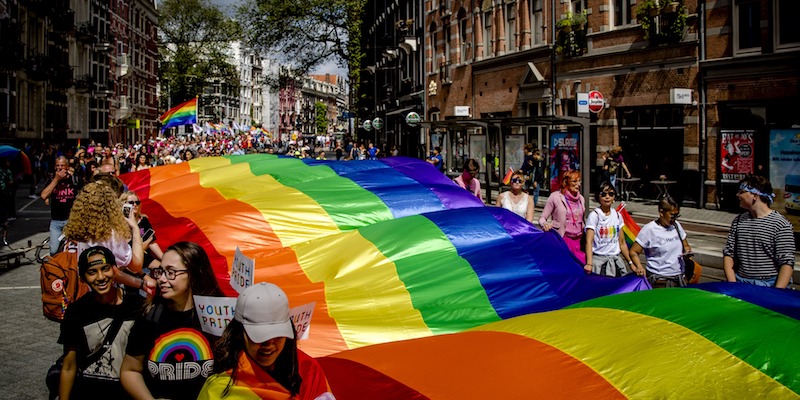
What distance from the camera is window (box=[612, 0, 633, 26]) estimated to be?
2470 centimetres

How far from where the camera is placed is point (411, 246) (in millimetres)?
8180

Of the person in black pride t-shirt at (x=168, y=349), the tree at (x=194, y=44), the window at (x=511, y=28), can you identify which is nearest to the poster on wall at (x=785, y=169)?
the person in black pride t-shirt at (x=168, y=349)

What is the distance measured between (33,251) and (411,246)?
10.4 m

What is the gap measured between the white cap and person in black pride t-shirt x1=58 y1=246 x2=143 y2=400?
123 cm

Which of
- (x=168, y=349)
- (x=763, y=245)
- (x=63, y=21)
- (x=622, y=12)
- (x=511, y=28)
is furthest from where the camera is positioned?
(x=63, y=21)

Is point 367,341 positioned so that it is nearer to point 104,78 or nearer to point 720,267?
point 720,267

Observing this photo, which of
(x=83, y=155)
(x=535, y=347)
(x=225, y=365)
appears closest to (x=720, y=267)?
(x=535, y=347)

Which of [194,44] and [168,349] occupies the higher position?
[194,44]

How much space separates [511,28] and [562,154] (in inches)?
427

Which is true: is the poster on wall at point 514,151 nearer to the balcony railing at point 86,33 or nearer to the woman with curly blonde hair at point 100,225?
the woman with curly blonde hair at point 100,225

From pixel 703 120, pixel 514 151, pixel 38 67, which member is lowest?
pixel 514 151

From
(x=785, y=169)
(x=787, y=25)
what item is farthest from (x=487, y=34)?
(x=785, y=169)

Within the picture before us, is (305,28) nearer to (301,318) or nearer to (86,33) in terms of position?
(86,33)

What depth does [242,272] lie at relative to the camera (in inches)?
193
